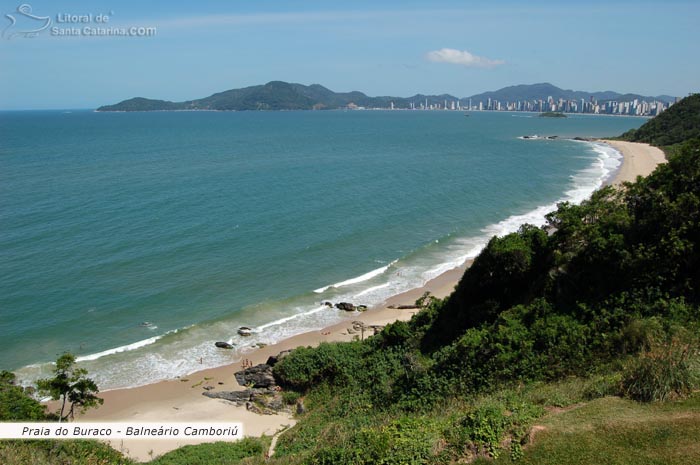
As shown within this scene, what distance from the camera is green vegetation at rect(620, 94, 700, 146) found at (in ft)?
347

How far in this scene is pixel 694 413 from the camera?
9.95 meters

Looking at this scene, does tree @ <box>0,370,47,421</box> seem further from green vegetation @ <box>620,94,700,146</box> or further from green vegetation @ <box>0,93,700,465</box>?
green vegetation @ <box>620,94,700,146</box>

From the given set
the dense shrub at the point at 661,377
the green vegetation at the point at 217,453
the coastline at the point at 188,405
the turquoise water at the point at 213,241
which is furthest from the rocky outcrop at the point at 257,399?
the dense shrub at the point at 661,377

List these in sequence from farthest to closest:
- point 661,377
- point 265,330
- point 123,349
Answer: point 265,330, point 123,349, point 661,377

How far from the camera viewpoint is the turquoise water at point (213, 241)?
29469 mm

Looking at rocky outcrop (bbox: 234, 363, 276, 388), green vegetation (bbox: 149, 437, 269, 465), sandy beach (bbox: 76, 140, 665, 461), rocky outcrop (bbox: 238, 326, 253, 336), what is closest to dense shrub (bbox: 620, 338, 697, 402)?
green vegetation (bbox: 149, 437, 269, 465)

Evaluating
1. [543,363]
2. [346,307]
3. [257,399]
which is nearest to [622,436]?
[543,363]

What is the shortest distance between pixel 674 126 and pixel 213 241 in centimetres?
11521

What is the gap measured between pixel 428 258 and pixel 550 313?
26.1 metres

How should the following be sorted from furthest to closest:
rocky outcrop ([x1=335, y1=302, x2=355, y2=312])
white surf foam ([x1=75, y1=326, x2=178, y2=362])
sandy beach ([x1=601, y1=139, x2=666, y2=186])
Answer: sandy beach ([x1=601, y1=139, x2=666, y2=186]), rocky outcrop ([x1=335, y1=302, x2=355, y2=312]), white surf foam ([x1=75, y1=326, x2=178, y2=362])

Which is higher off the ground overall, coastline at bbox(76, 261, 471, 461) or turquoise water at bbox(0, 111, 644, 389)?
turquoise water at bbox(0, 111, 644, 389)

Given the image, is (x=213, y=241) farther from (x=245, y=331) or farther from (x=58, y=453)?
(x=58, y=453)

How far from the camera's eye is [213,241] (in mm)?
44312

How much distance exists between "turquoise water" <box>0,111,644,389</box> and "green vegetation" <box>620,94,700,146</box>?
95.0ft
